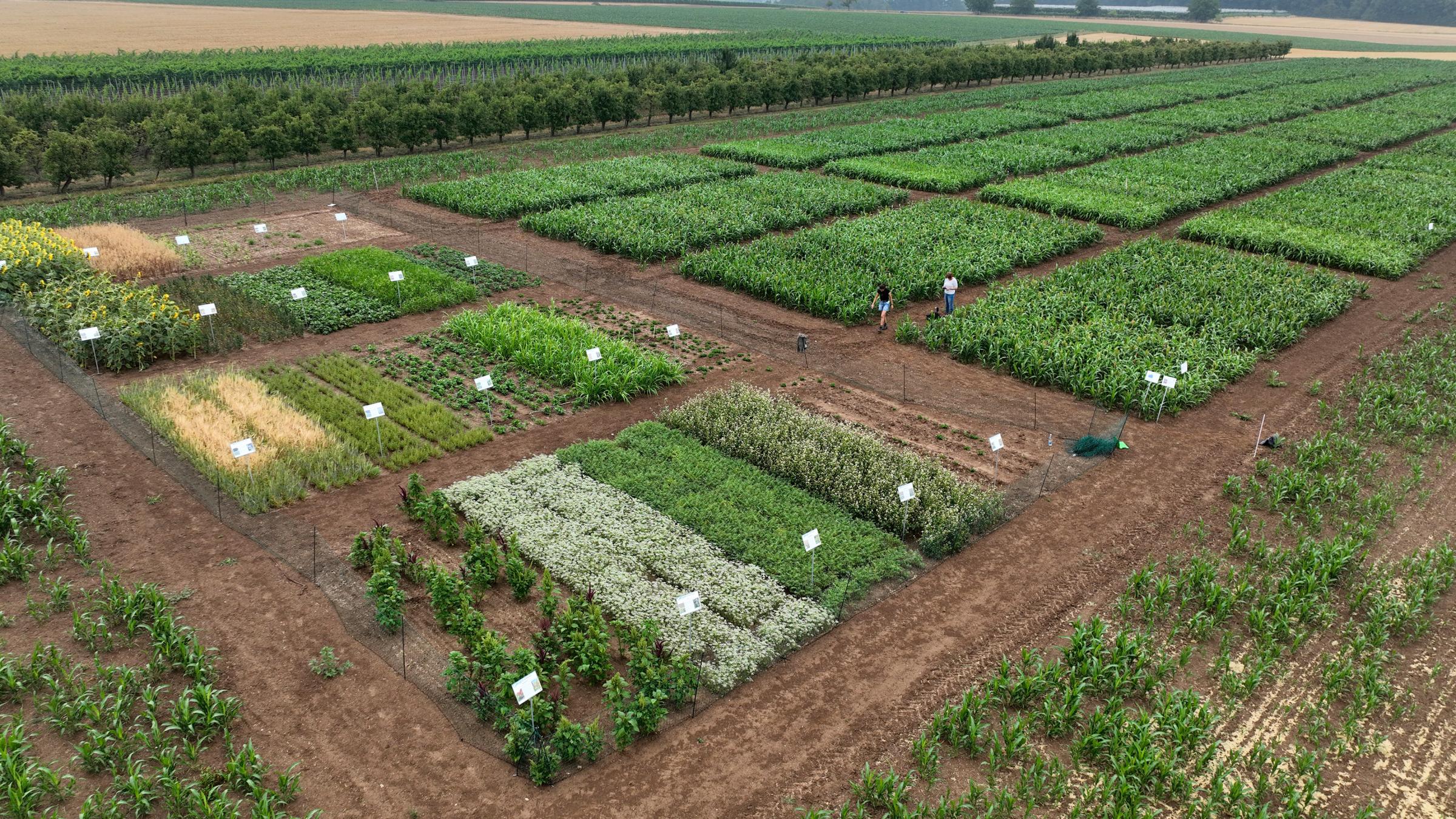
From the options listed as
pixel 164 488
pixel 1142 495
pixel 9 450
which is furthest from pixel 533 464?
pixel 1142 495

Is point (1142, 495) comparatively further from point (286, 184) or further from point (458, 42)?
point (458, 42)

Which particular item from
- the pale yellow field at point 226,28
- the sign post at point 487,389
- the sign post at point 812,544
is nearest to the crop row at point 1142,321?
the sign post at point 812,544

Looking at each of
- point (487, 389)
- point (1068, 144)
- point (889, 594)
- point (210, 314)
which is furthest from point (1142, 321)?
point (1068, 144)

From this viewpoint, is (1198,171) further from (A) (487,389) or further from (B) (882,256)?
(A) (487,389)

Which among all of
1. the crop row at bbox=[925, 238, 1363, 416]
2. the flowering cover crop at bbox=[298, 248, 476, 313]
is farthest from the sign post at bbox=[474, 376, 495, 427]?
the crop row at bbox=[925, 238, 1363, 416]

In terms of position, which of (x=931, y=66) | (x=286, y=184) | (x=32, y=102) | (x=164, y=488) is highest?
(x=931, y=66)

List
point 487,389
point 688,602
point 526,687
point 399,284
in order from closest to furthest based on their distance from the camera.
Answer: point 526,687 → point 688,602 → point 487,389 → point 399,284

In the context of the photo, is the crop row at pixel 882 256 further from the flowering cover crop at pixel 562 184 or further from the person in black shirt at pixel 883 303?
the flowering cover crop at pixel 562 184
